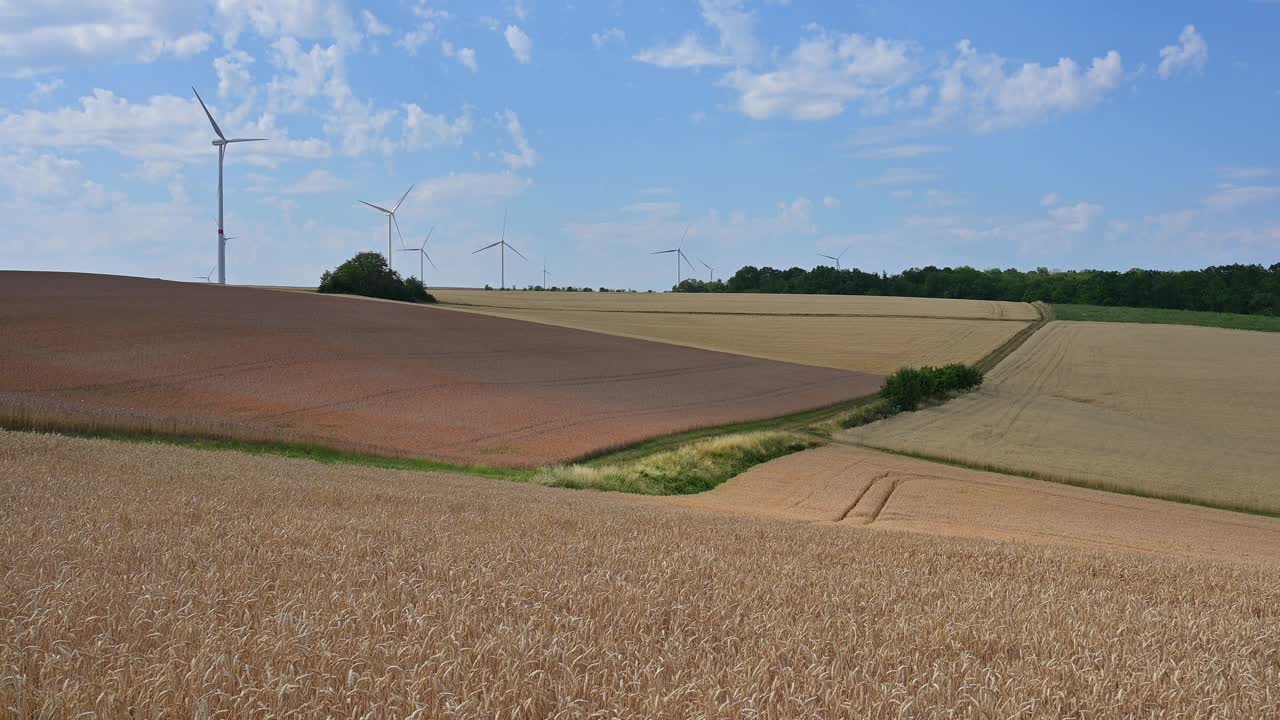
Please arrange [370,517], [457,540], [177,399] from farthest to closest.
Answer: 1. [177,399]
2. [370,517]
3. [457,540]

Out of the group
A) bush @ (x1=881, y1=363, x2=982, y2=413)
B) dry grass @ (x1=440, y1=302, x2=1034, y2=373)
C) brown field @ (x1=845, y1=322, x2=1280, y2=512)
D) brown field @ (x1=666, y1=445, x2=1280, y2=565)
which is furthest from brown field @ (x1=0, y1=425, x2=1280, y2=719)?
dry grass @ (x1=440, y1=302, x2=1034, y2=373)

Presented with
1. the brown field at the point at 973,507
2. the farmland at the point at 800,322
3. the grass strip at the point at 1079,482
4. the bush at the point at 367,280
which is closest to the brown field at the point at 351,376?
the brown field at the point at 973,507

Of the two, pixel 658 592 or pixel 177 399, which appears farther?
pixel 177 399

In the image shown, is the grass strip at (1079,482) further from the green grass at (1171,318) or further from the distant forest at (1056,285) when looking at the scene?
the distant forest at (1056,285)

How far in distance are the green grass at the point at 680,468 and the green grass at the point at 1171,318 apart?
264 feet

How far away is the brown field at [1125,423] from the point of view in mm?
30875

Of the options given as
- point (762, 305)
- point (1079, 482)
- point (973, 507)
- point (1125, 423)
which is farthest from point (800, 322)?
point (973, 507)

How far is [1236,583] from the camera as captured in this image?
8938mm

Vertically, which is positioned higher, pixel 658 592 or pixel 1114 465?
pixel 658 592

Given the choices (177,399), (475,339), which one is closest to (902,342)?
(475,339)

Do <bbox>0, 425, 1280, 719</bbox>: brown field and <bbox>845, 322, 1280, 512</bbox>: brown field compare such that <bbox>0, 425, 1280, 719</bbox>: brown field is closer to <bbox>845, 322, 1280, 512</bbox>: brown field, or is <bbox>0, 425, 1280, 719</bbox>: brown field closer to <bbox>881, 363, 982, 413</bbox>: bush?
<bbox>845, 322, 1280, 512</bbox>: brown field

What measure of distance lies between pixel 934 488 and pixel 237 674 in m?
25.1

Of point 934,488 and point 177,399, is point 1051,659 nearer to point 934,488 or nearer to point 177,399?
point 934,488

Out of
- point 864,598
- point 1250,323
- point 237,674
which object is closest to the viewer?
point 237,674
